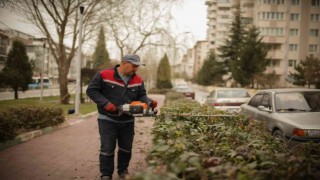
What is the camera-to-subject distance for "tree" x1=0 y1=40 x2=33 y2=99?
2761 cm

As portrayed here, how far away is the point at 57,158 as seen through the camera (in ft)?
23.3

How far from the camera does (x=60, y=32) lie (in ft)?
68.5

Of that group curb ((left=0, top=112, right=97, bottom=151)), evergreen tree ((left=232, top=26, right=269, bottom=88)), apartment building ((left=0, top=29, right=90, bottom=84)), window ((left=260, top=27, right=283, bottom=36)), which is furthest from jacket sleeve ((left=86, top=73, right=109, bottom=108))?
window ((left=260, top=27, right=283, bottom=36))

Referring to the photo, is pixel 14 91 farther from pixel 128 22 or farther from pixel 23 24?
pixel 128 22

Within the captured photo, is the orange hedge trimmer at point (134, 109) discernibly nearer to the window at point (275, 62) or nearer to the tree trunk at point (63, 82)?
the tree trunk at point (63, 82)

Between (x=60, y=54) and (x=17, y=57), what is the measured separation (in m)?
12.7

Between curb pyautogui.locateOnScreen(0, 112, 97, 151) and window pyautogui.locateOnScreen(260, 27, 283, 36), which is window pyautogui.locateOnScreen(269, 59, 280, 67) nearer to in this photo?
window pyautogui.locateOnScreen(260, 27, 283, 36)

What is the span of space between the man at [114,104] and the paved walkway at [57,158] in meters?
0.40

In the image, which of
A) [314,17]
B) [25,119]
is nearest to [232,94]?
[25,119]

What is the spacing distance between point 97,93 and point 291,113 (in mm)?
5036

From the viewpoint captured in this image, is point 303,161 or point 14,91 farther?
point 14,91

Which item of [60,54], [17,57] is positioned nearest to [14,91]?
[17,57]

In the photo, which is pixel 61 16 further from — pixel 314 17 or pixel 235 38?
pixel 314 17

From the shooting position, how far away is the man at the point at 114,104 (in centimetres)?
494
